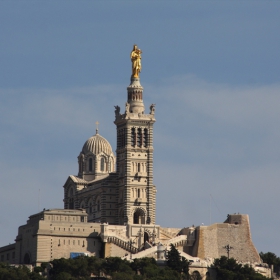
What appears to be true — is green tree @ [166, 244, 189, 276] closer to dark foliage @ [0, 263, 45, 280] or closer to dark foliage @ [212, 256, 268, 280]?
dark foliage @ [212, 256, 268, 280]

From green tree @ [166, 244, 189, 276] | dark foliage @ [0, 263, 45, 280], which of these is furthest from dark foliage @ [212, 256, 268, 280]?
dark foliage @ [0, 263, 45, 280]

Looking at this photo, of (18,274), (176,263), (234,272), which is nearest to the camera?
(18,274)

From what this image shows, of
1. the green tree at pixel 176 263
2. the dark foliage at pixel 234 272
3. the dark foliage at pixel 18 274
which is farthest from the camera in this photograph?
the dark foliage at pixel 234 272

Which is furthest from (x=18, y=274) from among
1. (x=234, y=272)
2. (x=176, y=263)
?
(x=234, y=272)

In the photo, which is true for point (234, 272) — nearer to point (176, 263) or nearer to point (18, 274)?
point (176, 263)

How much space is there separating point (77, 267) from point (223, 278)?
62.8 ft

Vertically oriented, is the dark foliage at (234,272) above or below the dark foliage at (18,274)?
above

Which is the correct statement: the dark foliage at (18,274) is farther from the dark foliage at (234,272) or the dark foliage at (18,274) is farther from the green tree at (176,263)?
the dark foliage at (234,272)

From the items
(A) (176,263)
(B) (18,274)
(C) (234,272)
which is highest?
(A) (176,263)

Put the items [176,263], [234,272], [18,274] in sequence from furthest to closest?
1. [234,272]
2. [176,263]
3. [18,274]

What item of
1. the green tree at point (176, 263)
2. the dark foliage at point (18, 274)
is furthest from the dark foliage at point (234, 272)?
the dark foliage at point (18, 274)

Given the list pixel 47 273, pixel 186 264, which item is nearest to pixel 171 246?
pixel 186 264

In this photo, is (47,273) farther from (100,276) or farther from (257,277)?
(257,277)

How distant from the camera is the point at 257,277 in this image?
19825cm
